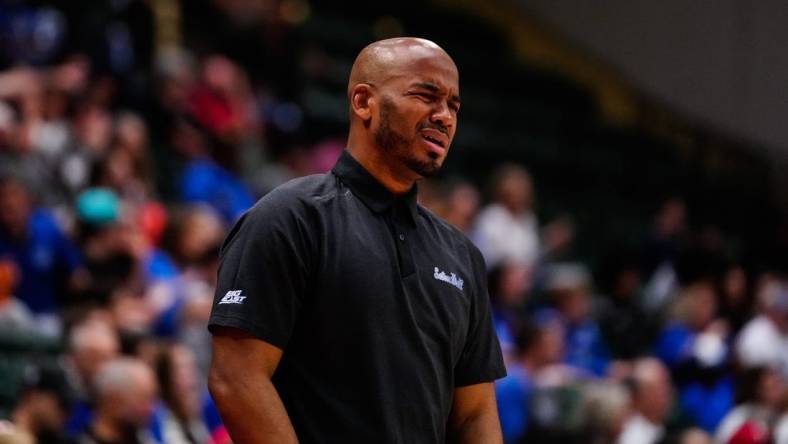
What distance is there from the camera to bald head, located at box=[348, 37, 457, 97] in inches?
103

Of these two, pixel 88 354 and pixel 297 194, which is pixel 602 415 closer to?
pixel 88 354

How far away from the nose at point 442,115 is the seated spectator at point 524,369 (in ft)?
13.0

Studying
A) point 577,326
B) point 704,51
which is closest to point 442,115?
point 577,326

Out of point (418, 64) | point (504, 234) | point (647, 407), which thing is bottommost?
point (647, 407)

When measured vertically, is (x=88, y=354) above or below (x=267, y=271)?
below

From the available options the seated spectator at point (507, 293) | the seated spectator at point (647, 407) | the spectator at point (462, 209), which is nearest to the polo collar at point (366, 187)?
the seated spectator at point (647, 407)

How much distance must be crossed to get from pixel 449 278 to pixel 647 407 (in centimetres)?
450

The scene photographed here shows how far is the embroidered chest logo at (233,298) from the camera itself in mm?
2393

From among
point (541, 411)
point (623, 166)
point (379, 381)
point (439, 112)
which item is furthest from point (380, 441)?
point (623, 166)

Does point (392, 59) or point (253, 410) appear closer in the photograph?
point (253, 410)

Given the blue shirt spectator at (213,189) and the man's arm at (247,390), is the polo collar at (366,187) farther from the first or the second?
the blue shirt spectator at (213,189)

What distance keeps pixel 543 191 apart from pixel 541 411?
4.64 meters

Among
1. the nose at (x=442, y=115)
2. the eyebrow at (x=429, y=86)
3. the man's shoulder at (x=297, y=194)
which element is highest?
the eyebrow at (x=429, y=86)

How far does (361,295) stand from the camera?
249cm
